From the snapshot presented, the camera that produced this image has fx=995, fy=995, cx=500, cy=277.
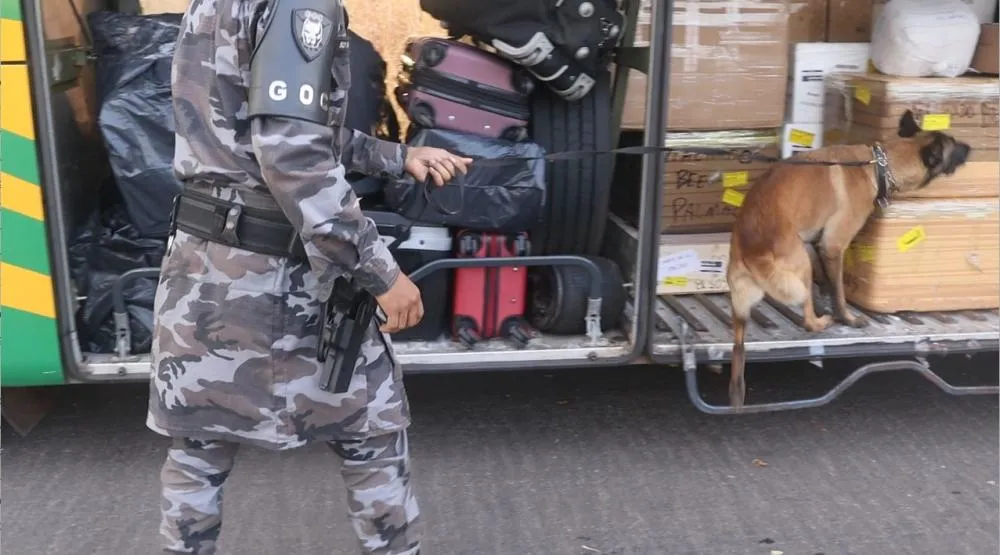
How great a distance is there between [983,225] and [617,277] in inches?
57.6

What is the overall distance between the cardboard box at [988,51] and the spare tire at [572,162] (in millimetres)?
1613

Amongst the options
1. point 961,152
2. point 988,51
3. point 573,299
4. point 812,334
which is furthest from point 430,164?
point 988,51

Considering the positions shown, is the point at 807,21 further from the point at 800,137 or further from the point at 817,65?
the point at 800,137

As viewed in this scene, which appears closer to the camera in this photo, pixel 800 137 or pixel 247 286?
pixel 247 286

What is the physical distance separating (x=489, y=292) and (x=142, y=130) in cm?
125

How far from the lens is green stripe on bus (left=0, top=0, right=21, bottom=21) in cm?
279

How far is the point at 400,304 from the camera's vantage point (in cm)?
200

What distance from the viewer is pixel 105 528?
118 inches

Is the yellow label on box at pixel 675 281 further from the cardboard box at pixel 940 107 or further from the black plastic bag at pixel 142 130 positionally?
the black plastic bag at pixel 142 130

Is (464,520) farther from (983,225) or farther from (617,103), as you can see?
(983,225)

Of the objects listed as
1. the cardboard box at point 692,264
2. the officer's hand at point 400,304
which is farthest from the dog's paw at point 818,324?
the officer's hand at point 400,304

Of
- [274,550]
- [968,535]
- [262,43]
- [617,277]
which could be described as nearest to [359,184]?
[617,277]

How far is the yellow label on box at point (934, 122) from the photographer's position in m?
3.73

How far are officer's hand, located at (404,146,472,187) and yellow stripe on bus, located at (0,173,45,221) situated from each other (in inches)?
47.4
